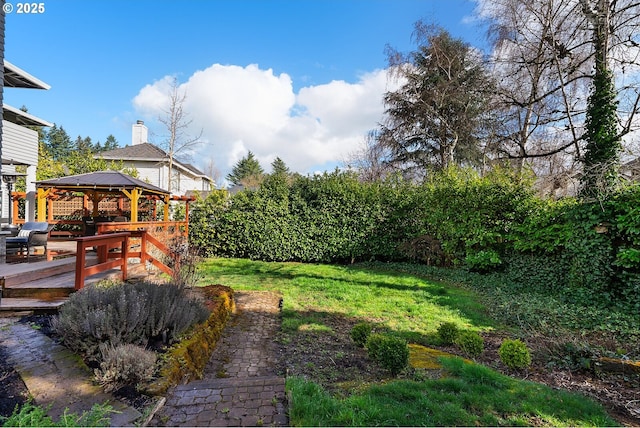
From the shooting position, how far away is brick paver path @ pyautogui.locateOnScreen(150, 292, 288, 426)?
219 cm

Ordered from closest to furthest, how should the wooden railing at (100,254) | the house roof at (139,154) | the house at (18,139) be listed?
the wooden railing at (100,254), the house at (18,139), the house roof at (139,154)

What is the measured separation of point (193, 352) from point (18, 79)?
556 inches

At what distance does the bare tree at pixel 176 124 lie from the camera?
17750 millimetres

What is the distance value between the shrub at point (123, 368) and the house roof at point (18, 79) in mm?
12648

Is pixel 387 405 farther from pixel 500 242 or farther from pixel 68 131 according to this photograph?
pixel 68 131

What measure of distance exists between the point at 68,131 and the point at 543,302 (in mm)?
68050

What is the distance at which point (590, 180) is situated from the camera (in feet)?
22.7

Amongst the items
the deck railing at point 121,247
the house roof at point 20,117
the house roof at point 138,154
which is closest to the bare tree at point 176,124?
the house roof at point 138,154

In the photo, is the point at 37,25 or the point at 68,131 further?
the point at 68,131

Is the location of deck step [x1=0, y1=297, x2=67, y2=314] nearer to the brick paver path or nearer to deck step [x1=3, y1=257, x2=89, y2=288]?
deck step [x1=3, y1=257, x2=89, y2=288]

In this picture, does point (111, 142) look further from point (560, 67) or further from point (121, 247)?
point (560, 67)

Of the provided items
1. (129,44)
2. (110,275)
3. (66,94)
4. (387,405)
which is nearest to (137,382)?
(387,405)

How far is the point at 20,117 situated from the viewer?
1291cm

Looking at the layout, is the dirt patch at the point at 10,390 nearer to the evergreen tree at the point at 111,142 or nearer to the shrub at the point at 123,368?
the shrub at the point at 123,368
